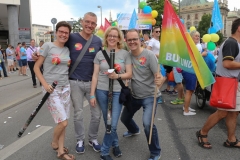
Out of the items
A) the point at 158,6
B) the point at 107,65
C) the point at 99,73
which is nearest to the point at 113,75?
the point at 107,65

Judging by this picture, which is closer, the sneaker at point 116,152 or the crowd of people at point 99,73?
the crowd of people at point 99,73

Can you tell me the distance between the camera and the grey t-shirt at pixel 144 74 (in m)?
3.05

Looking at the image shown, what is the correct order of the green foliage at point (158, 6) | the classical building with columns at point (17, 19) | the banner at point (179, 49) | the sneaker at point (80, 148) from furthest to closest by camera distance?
the green foliage at point (158, 6), the classical building with columns at point (17, 19), the sneaker at point (80, 148), the banner at point (179, 49)

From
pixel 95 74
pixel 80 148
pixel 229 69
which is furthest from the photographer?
pixel 80 148

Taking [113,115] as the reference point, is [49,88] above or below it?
above

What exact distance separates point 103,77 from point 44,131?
78.8 inches

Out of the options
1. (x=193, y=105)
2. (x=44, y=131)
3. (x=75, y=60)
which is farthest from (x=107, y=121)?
(x=193, y=105)

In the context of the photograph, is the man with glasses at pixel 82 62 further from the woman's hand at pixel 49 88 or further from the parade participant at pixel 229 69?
the parade participant at pixel 229 69

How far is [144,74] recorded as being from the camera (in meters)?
3.12

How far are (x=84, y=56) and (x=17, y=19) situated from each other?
17.4 metres

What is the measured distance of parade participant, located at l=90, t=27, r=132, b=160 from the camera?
3.06 m

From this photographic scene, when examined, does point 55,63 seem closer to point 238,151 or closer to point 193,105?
point 238,151

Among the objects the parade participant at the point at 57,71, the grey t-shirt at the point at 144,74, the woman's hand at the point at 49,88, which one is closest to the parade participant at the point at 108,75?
the grey t-shirt at the point at 144,74

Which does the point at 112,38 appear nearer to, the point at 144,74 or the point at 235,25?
the point at 144,74
